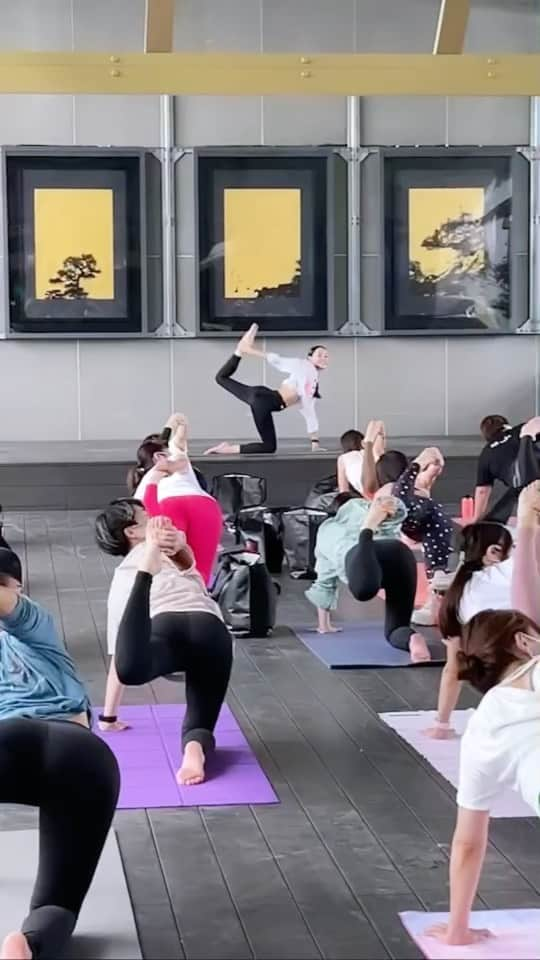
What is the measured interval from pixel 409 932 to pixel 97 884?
0.89m

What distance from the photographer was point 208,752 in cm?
510

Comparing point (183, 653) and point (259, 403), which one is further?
point (259, 403)

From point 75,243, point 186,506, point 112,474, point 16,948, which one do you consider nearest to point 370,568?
point 186,506

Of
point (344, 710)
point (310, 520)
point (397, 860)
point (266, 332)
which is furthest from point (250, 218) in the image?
point (397, 860)

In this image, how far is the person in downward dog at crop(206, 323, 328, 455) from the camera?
1238 centimetres

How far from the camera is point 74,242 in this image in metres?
13.5

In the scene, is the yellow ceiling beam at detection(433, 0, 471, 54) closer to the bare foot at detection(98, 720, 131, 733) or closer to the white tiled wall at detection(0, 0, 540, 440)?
the bare foot at detection(98, 720, 131, 733)

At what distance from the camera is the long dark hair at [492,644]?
11.2 ft

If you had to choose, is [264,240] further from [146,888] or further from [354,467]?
[146,888]

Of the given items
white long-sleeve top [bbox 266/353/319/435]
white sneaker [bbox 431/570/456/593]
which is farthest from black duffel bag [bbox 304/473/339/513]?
white long-sleeve top [bbox 266/353/319/435]

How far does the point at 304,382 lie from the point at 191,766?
8215mm

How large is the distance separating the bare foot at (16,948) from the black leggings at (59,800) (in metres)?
0.06

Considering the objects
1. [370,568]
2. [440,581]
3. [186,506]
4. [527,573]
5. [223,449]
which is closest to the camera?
[527,573]

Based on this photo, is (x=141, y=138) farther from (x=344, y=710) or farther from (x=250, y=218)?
(x=344, y=710)
